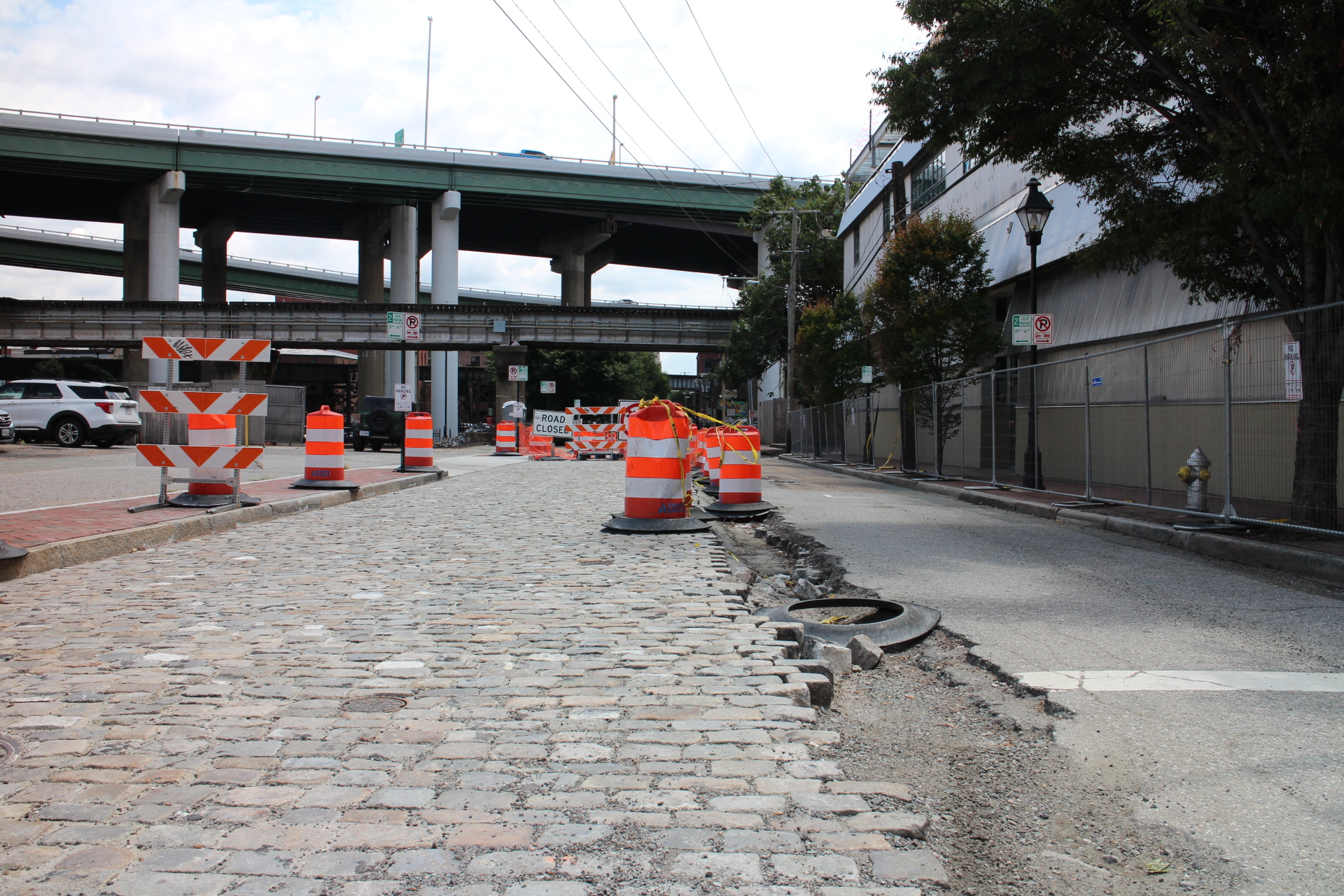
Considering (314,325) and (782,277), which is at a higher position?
(782,277)

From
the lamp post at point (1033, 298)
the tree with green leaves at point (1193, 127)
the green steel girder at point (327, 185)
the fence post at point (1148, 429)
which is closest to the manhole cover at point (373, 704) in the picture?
the tree with green leaves at point (1193, 127)

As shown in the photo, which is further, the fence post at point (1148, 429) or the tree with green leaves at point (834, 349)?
the tree with green leaves at point (834, 349)

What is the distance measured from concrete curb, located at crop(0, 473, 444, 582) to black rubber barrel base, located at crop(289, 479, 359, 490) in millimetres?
359

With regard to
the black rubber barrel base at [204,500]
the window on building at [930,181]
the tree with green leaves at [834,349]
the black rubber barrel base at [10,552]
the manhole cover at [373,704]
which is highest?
the window on building at [930,181]

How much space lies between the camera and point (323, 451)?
1509 centimetres

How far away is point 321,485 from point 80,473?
6295 millimetres

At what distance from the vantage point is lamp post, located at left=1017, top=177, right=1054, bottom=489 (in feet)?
51.8

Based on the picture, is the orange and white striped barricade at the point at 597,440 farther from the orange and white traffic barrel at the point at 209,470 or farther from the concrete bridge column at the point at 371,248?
the concrete bridge column at the point at 371,248

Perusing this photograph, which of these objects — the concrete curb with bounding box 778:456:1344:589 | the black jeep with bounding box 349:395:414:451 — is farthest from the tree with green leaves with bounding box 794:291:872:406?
the black jeep with bounding box 349:395:414:451

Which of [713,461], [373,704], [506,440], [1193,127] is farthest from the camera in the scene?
[506,440]

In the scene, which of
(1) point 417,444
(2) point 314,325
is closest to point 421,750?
(1) point 417,444

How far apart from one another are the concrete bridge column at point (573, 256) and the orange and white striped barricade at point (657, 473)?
6585 cm

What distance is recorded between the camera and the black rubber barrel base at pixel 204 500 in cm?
1087

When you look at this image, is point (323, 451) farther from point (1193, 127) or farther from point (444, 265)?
point (444, 265)
